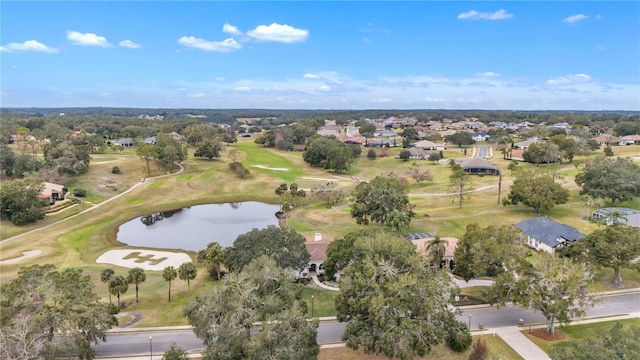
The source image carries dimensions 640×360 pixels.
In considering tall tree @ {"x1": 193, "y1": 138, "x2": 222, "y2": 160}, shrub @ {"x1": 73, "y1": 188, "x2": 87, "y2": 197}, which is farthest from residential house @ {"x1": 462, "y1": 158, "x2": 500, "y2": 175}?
shrub @ {"x1": 73, "y1": 188, "x2": 87, "y2": 197}

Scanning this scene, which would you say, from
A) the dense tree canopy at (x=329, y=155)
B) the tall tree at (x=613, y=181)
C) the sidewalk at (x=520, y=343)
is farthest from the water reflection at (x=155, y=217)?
the tall tree at (x=613, y=181)

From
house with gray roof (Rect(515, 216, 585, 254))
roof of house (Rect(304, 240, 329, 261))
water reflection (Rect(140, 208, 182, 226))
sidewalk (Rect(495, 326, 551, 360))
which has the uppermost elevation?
house with gray roof (Rect(515, 216, 585, 254))

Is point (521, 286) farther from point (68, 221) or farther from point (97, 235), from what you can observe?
point (68, 221)

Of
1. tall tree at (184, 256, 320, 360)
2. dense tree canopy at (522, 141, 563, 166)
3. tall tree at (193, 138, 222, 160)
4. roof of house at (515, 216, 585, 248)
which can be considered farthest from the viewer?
tall tree at (193, 138, 222, 160)

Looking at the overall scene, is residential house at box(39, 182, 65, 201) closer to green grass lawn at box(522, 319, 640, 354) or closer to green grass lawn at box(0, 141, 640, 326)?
green grass lawn at box(0, 141, 640, 326)

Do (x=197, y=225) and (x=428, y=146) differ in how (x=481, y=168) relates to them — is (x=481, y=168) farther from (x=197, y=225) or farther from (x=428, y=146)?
(x=197, y=225)

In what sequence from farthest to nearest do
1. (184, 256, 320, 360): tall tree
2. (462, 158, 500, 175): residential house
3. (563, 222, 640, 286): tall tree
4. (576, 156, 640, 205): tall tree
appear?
(462, 158, 500, 175): residential house, (576, 156, 640, 205): tall tree, (563, 222, 640, 286): tall tree, (184, 256, 320, 360): tall tree

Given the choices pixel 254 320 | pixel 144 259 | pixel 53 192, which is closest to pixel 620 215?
pixel 254 320
